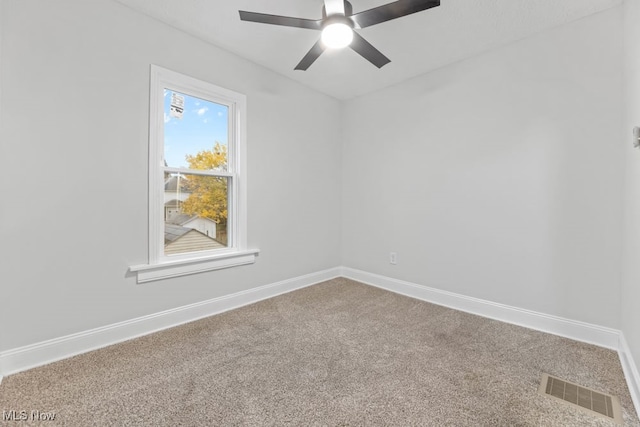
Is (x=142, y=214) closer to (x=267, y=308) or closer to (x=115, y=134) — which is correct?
(x=115, y=134)

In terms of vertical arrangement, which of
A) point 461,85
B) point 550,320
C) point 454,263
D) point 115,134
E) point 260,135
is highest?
point 461,85

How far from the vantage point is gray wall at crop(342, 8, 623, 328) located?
7.04 feet

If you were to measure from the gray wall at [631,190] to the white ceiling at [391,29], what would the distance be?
45 cm

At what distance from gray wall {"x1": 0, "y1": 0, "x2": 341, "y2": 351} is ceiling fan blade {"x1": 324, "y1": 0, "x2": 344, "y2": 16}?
1.37 metres

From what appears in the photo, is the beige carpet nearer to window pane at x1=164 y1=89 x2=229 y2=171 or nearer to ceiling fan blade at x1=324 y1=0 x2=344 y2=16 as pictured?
window pane at x1=164 y1=89 x2=229 y2=171

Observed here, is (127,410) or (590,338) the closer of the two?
(127,410)

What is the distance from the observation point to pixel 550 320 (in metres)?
2.34

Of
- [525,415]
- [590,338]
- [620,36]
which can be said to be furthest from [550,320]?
[620,36]

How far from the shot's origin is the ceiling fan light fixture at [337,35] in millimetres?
1870

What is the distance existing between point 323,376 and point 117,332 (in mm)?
1628

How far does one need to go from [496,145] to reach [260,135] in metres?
2.38

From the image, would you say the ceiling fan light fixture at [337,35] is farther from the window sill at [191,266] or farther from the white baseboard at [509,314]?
the white baseboard at [509,314]

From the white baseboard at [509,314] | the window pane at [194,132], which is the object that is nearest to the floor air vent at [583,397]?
the white baseboard at [509,314]

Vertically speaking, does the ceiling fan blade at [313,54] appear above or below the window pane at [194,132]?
above
